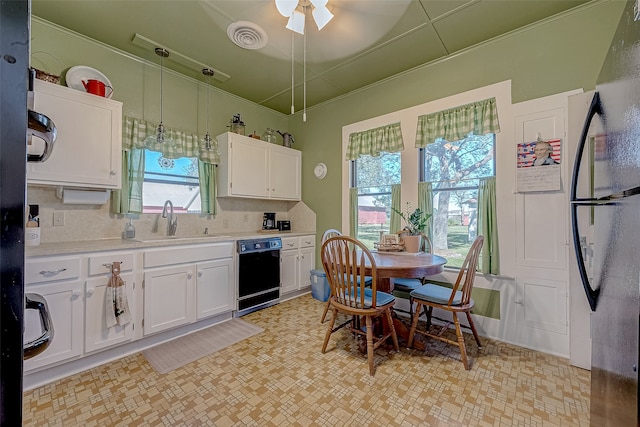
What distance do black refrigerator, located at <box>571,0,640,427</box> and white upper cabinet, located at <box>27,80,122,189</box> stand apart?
308 cm

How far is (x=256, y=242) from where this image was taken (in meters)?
3.11

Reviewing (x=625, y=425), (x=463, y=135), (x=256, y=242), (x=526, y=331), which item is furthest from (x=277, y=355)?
(x=463, y=135)

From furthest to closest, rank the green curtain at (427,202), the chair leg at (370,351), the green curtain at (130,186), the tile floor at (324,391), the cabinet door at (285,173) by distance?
the cabinet door at (285,173) < the green curtain at (427,202) < the green curtain at (130,186) < the chair leg at (370,351) < the tile floor at (324,391)

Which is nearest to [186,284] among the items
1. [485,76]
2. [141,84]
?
[141,84]

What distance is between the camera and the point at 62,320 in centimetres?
186

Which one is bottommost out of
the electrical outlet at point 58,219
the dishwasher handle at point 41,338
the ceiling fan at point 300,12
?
the dishwasher handle at point 41,338

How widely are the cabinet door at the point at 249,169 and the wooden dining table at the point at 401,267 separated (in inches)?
75.1

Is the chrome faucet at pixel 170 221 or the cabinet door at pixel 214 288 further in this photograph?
the chrome faucet at pixel 170 221

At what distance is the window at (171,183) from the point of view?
290 centimetres

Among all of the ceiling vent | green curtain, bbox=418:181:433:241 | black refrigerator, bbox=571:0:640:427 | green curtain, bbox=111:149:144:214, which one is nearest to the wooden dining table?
green curtain, bbox=418:181:433:241

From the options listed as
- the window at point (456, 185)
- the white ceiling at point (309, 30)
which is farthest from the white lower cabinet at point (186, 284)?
the window at point (456, 185)

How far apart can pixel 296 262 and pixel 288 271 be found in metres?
0.18

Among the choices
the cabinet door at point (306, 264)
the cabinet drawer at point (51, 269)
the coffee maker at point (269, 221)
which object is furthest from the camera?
the coffee maker at point (269, 221)

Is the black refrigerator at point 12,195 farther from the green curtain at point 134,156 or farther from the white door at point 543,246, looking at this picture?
the white door at point 543,246
